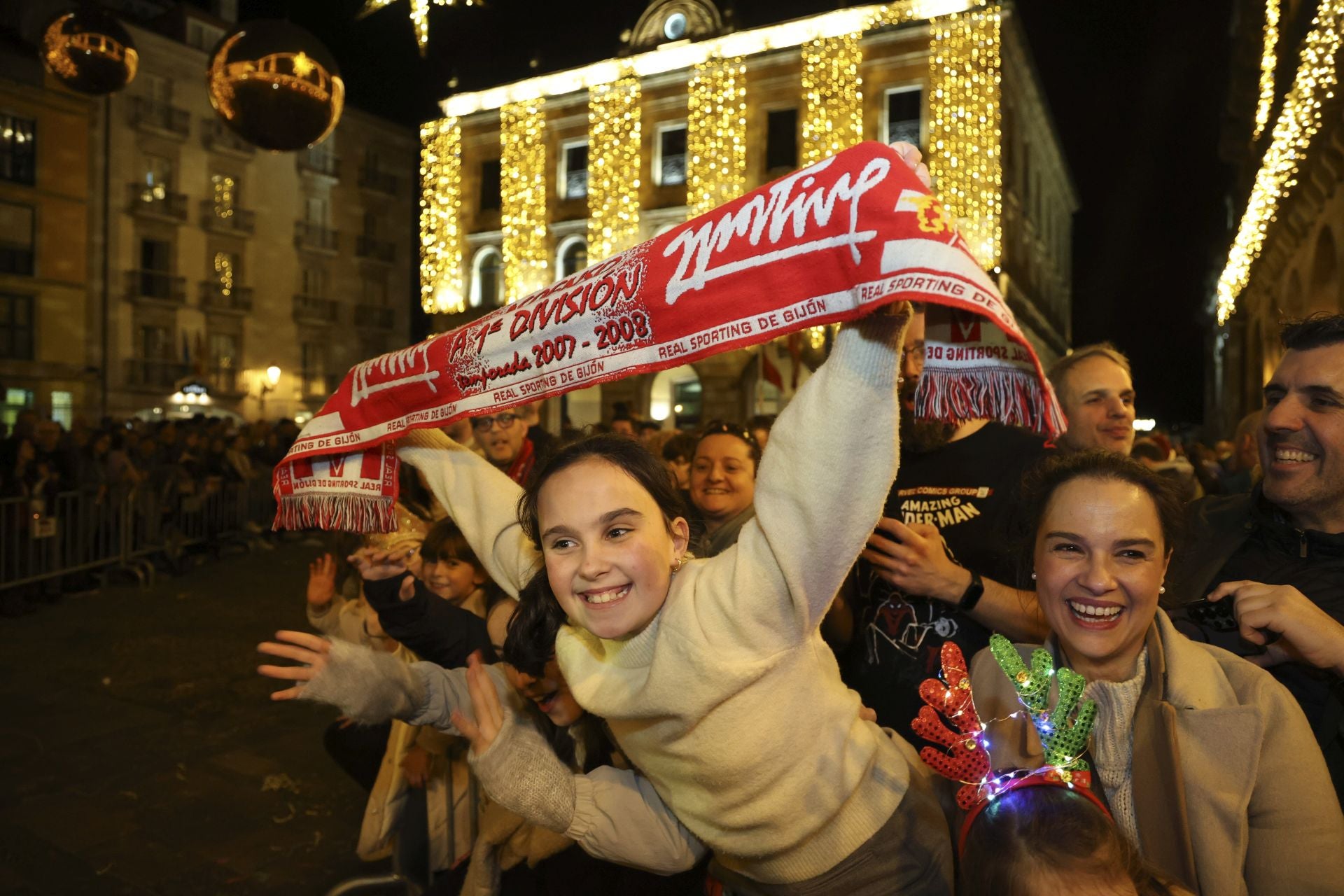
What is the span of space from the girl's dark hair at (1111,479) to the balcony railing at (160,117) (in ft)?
107

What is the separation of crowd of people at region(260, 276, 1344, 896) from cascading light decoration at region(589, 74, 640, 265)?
22.6 metres

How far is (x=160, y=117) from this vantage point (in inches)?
1100

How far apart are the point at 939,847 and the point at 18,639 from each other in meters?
8.42

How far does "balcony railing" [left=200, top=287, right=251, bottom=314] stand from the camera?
29312 millimetres

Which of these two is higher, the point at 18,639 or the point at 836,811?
the point at 836,811

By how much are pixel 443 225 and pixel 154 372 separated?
34.7 ft

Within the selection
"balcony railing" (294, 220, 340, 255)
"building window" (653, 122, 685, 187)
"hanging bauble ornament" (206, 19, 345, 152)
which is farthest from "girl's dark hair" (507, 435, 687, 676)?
"balcony railing" (294, 220, 340, 255)

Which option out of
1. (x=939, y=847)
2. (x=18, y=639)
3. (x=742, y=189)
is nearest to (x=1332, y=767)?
(x=939, y=847)

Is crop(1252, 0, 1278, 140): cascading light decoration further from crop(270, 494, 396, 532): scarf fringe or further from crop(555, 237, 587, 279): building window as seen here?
crop(555, 237, 587, 279): building window

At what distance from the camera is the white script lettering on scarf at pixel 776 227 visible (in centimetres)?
136

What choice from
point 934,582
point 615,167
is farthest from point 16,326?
point 934,582

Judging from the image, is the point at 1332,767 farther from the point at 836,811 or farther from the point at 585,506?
the point at 585,506

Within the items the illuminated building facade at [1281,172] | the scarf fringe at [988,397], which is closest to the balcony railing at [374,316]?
the illuminated building facade at [1281,172]

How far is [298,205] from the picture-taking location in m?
32.5
